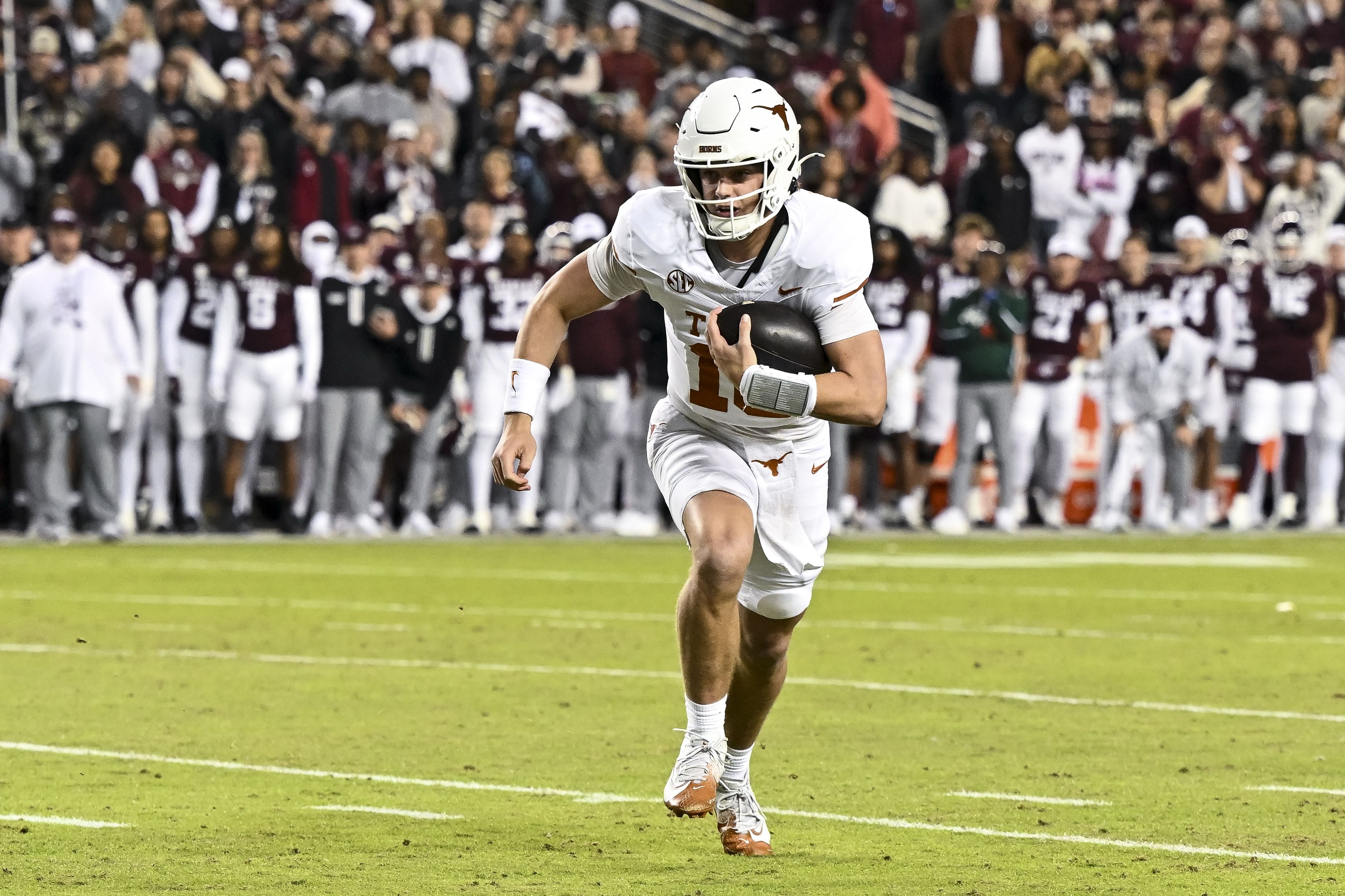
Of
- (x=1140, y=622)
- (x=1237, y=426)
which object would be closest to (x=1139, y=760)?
(x=1140, y=622)

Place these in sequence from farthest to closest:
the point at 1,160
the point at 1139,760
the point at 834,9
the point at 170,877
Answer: the point at 834,9
the point at 1,160
the point at 1139,760
the point at 170,877

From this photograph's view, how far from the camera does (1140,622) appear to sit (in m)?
11.3

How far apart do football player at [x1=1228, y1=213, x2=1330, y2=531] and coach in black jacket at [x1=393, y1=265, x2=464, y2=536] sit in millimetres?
6062

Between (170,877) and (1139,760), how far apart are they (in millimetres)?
3188

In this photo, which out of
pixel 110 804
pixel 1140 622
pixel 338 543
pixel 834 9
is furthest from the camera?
pixel 834 9

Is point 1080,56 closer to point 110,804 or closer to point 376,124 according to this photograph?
point 376,124

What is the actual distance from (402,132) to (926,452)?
15.2ft

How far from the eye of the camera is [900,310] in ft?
55.2

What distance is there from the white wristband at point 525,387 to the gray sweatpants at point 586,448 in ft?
34.6

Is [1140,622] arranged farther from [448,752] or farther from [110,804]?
[110,804]

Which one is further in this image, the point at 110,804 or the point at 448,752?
the point at 448,752

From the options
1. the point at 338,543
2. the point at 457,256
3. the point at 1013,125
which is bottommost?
the point at 338,543

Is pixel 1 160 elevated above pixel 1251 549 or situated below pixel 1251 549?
above

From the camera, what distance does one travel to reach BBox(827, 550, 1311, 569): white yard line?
1441 cm
